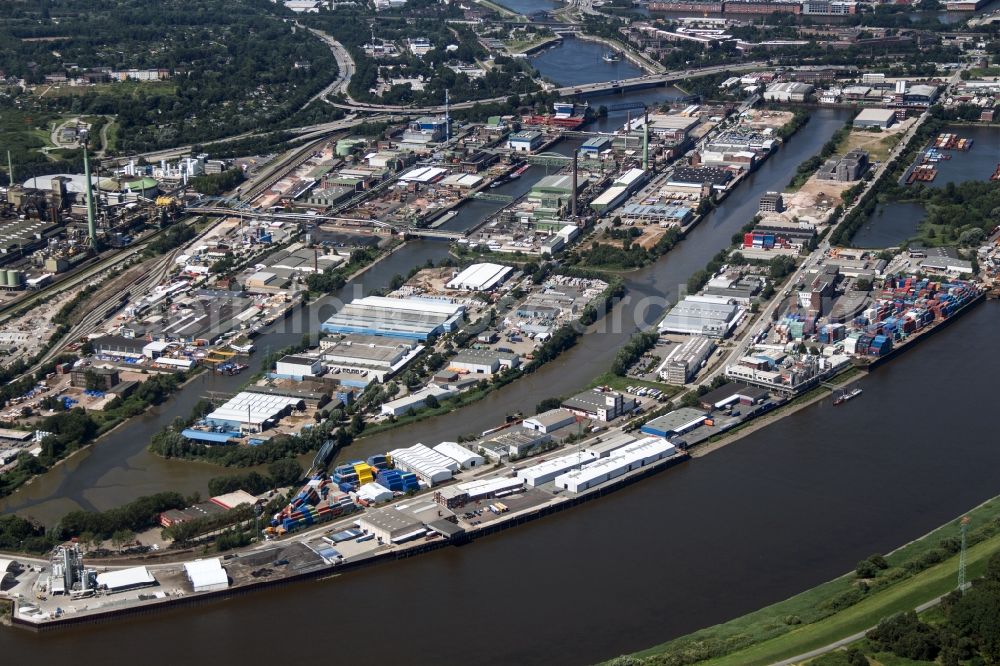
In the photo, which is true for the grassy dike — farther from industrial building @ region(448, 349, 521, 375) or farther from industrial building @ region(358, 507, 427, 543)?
industrial building @ region(448, 349, 521, 375)

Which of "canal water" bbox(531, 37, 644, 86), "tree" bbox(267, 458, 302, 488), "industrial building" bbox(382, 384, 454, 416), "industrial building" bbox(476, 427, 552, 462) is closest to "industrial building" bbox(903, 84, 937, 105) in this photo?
"canal water" bbox(531, 37, 644, 86)

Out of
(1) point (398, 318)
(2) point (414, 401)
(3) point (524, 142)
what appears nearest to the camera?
(2) point (414, 401)

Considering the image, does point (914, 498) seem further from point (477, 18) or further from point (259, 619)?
point (477, 18)

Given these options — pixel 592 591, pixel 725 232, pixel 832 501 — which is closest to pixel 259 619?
pixel 592 591

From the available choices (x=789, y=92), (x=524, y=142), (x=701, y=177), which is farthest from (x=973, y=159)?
(x=524, y=142)

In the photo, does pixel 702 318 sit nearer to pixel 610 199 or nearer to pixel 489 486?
pixel 489 486
